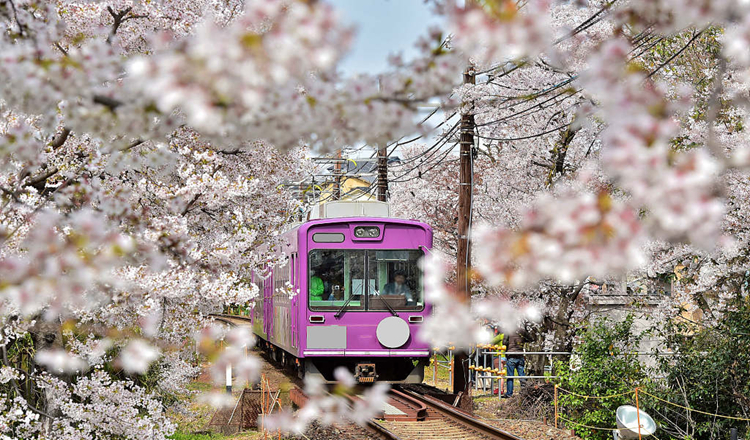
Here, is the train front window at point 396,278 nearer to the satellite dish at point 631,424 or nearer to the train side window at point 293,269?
the train side window at point 293,269

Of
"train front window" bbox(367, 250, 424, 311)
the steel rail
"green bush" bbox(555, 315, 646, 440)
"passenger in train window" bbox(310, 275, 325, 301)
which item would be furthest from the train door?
"green bush" bbox(555, 315, 646, 440)

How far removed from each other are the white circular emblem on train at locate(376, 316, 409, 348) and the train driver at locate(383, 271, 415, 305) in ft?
1.13

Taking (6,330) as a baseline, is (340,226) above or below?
above

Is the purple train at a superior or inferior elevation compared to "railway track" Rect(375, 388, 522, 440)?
superior

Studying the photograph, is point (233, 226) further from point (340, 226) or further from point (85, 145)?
point (340, 226)

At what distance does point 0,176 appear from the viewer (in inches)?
240

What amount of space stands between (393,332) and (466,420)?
236cm

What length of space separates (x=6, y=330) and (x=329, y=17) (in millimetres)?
5296

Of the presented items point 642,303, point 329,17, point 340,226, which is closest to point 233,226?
point 340,226

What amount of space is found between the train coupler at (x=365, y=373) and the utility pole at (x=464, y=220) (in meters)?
1.70

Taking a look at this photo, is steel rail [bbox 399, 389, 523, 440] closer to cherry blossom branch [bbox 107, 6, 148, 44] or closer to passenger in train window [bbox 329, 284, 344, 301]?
passenger in train window [bbox 329, 284, 344, 301]

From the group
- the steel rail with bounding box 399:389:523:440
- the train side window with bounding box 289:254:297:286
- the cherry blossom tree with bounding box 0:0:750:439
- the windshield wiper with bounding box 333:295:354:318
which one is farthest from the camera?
the train side window with bounding box 289:254:297:286

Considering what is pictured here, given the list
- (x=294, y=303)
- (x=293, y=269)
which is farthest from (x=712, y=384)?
(x=293, y=269)

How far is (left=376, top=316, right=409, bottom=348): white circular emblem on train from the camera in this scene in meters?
11.6
